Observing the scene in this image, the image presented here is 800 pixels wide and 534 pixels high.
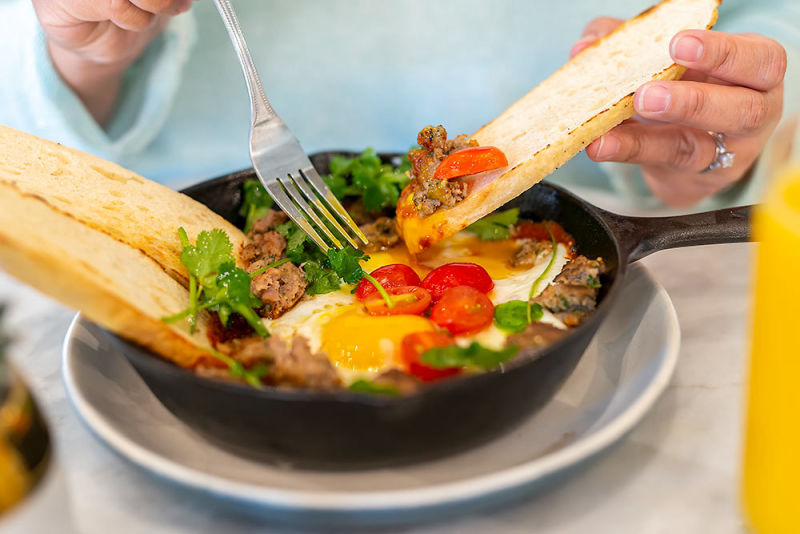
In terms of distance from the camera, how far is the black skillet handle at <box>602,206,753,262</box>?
6.11 feet

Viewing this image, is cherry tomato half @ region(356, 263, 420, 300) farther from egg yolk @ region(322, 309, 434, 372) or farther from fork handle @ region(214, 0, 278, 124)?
fork handle @ region(214, 0, 278, 124)

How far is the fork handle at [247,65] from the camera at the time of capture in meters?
2.14

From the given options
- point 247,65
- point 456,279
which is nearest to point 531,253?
point 456,279

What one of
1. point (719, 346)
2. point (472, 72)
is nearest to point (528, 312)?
point (719, 346)

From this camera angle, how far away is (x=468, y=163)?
2.12 metres

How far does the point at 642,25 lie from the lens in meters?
2.42

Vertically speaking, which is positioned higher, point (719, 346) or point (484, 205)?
point (484, 205)

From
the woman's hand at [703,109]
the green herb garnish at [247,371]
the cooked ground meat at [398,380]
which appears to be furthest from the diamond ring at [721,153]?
the green herb garnish at [247,371]

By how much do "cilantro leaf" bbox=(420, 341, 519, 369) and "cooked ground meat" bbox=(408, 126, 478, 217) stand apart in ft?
2.50

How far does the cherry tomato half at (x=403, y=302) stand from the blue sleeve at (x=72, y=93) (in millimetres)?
2257

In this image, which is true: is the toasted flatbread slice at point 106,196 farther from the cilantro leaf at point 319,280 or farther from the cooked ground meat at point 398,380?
the cooked ground meat at point 398,380

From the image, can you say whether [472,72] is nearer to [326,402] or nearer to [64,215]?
[64,215]

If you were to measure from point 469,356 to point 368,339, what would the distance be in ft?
1.25

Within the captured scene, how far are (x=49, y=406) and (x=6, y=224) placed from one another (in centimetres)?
70
